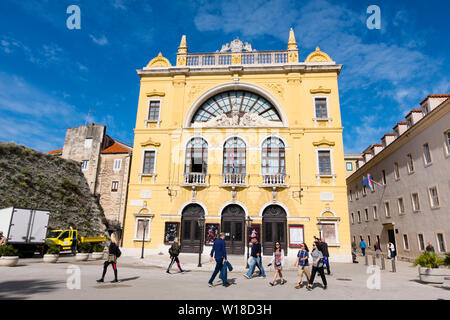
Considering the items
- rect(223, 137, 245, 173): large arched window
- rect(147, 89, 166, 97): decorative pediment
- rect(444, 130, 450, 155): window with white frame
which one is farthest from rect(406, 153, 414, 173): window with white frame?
rect(147, 89, 166, 97): decorative pediment

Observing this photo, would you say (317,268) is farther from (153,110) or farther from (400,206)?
(153,110)

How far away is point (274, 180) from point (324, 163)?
439 centimetres

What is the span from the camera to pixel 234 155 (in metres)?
23.6

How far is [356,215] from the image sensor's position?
35312 mm

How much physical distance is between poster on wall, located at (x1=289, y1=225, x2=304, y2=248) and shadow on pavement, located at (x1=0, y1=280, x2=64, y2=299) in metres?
15.7

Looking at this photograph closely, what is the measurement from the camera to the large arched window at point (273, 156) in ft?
75.5

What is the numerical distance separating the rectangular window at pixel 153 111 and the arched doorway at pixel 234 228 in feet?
33.7

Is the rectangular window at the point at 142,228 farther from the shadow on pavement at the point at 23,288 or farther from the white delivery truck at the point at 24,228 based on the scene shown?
the shadow on pavement at the point at 23,288

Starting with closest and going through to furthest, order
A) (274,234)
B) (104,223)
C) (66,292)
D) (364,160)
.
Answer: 1. (66,292)
2. (274,234)
3. (104,223)
4. (364,160)

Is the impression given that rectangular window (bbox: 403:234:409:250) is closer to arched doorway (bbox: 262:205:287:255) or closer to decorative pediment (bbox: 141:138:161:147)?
arched doorway (bbox: 262:205:287:255)

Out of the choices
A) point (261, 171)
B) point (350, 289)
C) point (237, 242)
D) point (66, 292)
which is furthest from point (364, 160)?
point (66, 292)

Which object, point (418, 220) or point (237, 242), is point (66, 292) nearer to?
point (237, 242)

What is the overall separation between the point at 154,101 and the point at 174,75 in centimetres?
299

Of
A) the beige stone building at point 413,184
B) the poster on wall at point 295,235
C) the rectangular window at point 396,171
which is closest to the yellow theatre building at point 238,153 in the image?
the poster on wall at point 295,235
